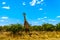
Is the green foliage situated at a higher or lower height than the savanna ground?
higher

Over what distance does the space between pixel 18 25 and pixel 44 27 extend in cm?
2102

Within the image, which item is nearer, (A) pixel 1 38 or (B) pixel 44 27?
(A) pixel 1 38

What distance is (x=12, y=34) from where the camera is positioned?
39.0 metres

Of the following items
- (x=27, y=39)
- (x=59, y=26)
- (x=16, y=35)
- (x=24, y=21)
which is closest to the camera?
(x=27, y=39)

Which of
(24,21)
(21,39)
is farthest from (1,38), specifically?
(24,21)

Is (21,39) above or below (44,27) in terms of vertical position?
below

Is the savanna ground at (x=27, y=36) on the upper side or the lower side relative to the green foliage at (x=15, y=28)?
lower

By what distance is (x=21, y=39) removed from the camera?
3338cm

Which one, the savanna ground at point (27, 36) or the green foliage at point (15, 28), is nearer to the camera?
the savanna ground at point (27, 36)

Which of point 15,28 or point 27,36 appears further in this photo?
point 15,28

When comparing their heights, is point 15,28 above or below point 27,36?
above

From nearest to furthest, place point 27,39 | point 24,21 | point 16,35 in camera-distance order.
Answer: point 27,39, point 16,35, point 24,21

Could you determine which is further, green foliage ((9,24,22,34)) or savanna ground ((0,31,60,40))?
green foliage ((9,24,22,34))

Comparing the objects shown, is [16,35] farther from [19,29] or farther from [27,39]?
[27,39]
